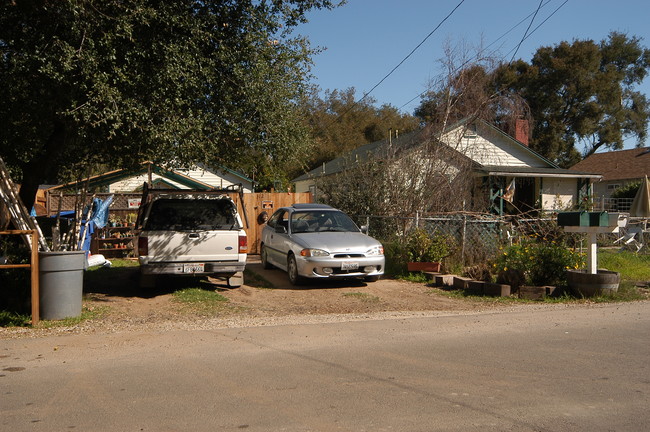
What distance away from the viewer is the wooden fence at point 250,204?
18234mm

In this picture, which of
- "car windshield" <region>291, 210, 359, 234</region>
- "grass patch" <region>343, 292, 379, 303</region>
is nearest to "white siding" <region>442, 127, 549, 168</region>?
"car windshield" <region>291, 210, 359, 234</region>

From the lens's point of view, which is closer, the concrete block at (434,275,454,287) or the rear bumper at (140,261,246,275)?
the rear bumper at (140,261,246,275)

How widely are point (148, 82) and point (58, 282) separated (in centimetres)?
324

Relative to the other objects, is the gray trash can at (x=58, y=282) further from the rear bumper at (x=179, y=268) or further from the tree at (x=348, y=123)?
the tree at (x=348, y=123)

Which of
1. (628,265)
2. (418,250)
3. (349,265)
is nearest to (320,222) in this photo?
(349,265)

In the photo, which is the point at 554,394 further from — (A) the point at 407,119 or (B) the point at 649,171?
(A) the point at 407,119

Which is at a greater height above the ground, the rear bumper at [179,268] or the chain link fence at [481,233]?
the chain link fence at [481,233]

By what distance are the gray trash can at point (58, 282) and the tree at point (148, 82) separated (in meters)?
1.90

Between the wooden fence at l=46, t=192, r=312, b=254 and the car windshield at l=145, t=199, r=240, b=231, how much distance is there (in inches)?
262

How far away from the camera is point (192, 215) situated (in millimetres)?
11094

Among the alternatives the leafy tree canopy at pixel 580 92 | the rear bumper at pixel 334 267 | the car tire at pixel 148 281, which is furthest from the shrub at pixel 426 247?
the leafy tree canopy at pixel 580 92

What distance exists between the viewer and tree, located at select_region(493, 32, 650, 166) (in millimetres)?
41812

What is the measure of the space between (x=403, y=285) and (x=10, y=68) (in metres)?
8.18

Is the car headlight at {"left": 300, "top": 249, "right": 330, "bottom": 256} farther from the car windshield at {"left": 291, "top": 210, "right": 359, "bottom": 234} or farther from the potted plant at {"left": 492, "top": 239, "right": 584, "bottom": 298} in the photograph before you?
the potted plant at {"left": 492, "top": 239, "right": 584, "bottom": 298}
